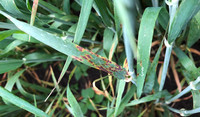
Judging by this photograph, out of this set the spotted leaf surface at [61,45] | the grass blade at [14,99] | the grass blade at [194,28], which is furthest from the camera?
the grass blade at [194,28]

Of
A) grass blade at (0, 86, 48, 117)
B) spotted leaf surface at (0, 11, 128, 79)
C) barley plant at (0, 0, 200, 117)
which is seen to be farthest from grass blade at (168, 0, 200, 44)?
grass blade at (0, 86, 48, 117)

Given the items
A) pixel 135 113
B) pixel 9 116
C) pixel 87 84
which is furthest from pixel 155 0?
pixel 9 116

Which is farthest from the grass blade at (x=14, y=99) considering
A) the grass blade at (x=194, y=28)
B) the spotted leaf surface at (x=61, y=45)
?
the grass blade at (x=194, y=28)

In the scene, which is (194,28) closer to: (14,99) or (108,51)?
(108,51)

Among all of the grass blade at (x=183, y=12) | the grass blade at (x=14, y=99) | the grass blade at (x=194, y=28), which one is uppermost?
the grass blade at (x=183, y=12)

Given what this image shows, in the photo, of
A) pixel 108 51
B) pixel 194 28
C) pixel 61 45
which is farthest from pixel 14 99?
pixel 194 28

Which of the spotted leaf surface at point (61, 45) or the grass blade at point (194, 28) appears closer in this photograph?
the spotted leaf surface at point (61, 45)

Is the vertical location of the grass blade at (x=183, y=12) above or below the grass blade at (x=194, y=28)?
above

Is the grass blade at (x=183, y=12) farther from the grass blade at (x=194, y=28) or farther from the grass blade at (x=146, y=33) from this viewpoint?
the grass blade at (x=194, y=28)

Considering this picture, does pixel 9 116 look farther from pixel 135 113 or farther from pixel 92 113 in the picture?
pixel 135 113
